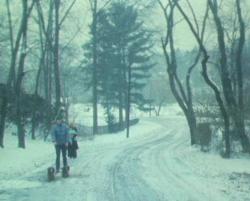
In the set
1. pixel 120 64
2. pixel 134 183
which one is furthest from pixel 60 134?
pixel 120 64

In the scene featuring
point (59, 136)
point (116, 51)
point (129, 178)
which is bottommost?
point (129, 178)

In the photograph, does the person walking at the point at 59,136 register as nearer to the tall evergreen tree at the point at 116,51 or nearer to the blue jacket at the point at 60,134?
the blue jacket at the point at 60,134

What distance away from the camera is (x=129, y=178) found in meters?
18.3

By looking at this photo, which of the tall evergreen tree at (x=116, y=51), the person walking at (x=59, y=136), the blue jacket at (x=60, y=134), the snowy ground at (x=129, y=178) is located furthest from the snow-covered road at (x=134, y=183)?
the tall evergreen tree at (x=116, y=51)

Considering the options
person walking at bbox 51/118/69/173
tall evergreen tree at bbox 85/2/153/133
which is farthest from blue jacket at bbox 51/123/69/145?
tall evergreen tree at bbox 85/2/153/133

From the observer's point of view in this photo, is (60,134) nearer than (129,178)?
No

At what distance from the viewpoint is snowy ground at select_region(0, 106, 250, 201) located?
14641 mm

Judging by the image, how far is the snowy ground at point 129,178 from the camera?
14.6 meters

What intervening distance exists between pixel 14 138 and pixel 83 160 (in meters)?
16.5

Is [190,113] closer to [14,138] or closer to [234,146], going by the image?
[234,146]

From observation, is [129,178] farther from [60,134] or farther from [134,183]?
[60,134]

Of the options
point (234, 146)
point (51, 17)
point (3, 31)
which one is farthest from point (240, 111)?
point (3, 31)

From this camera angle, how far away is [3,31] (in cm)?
4541

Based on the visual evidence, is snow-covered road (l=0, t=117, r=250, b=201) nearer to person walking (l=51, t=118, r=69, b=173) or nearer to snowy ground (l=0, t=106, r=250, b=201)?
snowy ground (l=0, t=106, r=250, b=201)
